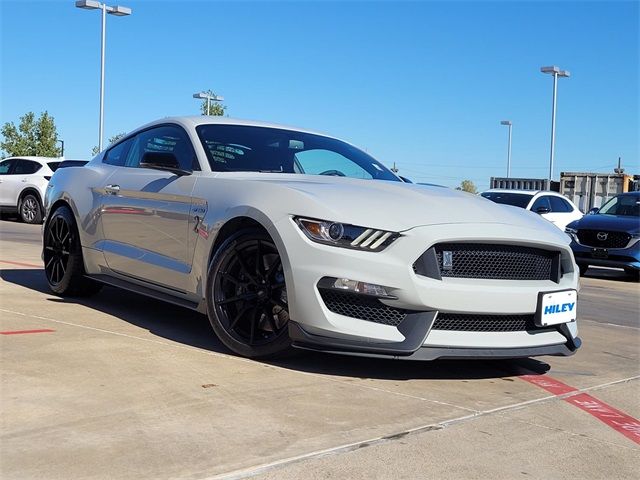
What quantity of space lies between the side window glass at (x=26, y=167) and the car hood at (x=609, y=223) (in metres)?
12.7

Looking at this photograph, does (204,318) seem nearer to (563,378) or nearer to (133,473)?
(563,378)

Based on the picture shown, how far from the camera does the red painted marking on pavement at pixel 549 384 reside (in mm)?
4469

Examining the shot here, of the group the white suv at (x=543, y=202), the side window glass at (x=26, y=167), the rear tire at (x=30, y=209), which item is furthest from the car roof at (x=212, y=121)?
the side window glass at (x=26, y=167)

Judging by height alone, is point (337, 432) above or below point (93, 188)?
below

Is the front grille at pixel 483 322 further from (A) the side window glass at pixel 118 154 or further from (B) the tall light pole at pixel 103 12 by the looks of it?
(B) the tall light pole at pixel 103 12

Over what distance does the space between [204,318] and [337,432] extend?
A: 9.17ft

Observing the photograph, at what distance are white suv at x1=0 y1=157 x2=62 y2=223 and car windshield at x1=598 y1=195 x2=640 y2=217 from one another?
1270 centimetres

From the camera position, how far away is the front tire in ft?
14.4

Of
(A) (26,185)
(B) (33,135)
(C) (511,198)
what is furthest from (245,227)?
(B) (33,135)

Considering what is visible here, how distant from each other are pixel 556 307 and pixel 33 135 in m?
49.8

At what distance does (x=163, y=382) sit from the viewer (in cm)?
397

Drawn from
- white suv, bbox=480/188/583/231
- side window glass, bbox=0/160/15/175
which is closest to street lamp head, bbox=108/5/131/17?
side window glass, bbox=0/160/15/175

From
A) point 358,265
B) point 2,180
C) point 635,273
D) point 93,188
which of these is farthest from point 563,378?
point 2,180

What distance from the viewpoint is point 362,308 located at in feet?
13.6
